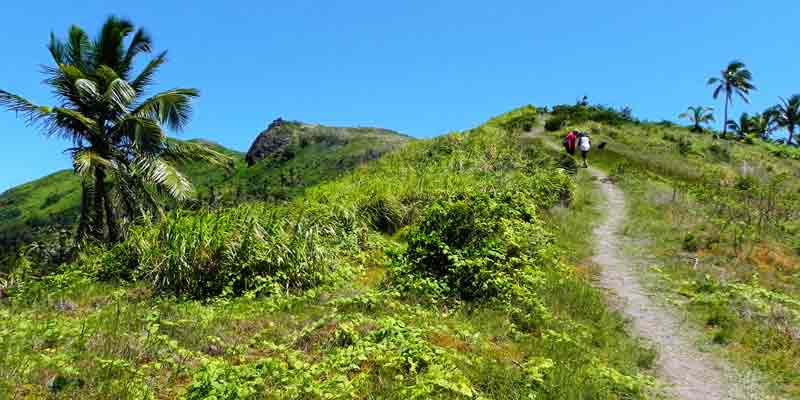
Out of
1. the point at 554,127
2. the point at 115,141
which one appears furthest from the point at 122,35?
the point at 554,127

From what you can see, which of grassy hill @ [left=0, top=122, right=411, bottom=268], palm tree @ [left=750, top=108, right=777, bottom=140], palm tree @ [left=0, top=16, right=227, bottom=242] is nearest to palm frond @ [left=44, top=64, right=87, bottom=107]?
palm tree @ [left=0, top=16, right=227, bottom=242]

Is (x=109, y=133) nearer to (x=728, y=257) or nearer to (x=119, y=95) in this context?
(x=119, y=95)

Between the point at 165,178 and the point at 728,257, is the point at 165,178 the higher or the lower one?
the higher one

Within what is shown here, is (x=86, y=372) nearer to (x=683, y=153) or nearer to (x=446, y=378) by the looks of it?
(x=446, y=378)

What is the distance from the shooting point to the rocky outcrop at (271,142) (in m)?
130

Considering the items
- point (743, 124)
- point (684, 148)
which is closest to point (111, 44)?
point (684, 148)

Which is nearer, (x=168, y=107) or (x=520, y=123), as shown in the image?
(x=168, y=107)

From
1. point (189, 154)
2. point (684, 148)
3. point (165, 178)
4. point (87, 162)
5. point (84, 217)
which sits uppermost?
point (684, 148)

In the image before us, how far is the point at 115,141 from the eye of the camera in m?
15.7

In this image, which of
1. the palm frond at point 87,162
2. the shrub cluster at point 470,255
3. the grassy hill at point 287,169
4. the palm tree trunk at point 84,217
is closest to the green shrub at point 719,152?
the shrub cluster at point 470,255

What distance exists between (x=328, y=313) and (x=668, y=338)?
4777 mm

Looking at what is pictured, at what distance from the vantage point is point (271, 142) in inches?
5271

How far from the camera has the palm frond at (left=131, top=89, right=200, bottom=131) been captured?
16.1 m

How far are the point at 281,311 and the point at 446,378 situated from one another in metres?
3.35
